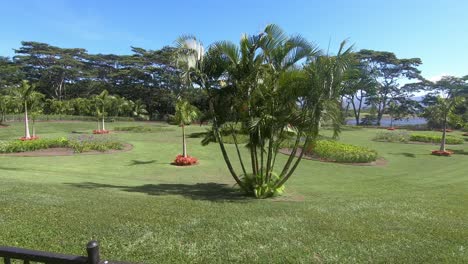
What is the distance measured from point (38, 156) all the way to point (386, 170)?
1842 cm

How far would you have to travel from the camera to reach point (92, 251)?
7.39ft

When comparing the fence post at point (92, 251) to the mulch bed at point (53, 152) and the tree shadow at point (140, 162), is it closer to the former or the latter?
the tree shadow at point (140, 162)

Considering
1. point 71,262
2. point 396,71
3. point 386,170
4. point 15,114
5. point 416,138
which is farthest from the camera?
point 396,71

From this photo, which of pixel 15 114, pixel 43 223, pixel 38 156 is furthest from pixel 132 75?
pixel 43 223

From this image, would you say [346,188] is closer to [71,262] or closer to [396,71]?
[71,262]

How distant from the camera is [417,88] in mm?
58812

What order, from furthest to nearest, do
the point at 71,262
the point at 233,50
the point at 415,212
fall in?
the point at 233,50
the point at 415,212
the point at 71,262

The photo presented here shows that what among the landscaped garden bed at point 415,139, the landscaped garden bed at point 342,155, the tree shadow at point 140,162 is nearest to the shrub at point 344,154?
the landscaped garden bed at point 342,155

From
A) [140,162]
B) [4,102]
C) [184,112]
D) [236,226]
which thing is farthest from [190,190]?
[4,102]

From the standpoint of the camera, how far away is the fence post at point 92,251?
224 cm

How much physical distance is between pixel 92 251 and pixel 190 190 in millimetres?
9345

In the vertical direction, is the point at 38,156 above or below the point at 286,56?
below

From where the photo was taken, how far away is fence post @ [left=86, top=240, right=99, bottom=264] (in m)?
2.24

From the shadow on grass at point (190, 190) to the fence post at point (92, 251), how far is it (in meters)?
7.45
